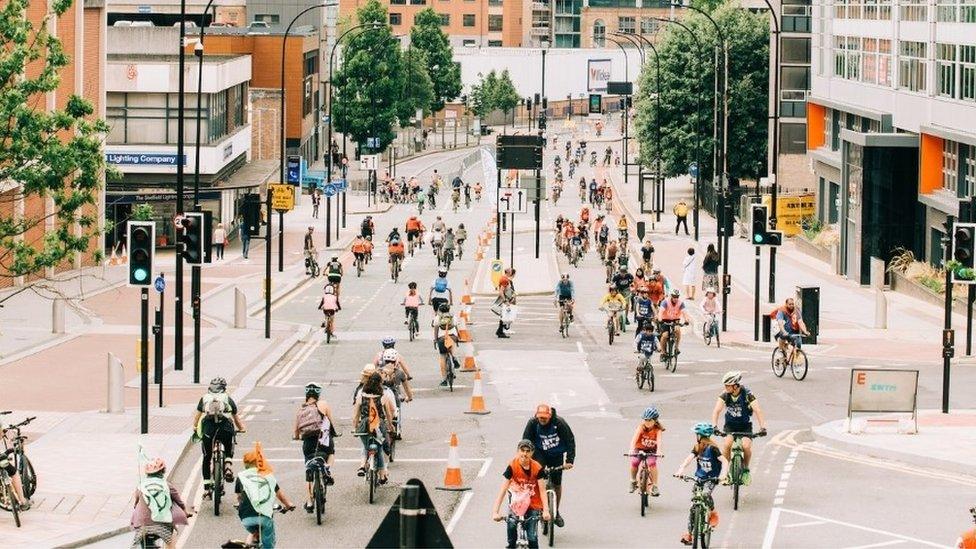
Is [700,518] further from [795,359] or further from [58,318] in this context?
[58,318]

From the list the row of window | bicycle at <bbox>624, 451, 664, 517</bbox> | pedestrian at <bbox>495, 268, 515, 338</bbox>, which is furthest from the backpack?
the row of window

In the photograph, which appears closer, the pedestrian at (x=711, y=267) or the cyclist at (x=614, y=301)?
the cyclist at (x=614, y=301)

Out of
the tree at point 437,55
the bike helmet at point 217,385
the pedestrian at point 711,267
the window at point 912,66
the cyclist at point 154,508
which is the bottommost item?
the cyclist at point 154,508

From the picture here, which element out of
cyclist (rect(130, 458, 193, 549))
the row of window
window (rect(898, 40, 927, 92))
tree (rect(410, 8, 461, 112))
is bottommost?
cyclist (rect(130, 458, 193, 549))

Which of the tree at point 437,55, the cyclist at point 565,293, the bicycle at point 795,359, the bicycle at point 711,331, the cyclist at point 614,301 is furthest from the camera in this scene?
the tree at point 437,55

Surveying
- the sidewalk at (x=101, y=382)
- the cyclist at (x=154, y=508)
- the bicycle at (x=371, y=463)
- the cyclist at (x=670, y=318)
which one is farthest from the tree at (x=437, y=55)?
the cyclist at (x=154, y=508)

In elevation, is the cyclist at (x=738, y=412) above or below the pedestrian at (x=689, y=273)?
below

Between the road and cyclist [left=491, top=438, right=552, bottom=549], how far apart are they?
60.1 inches

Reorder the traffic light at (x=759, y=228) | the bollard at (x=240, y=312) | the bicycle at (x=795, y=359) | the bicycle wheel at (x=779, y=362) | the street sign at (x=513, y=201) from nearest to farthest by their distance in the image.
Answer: the bicycle at (x=795, y=359) < the bicycle wheel at (x=779, y=362) < the traffic light at (x=759, y=228) < the bollard at (x=240, y=312) < the street sign at (x=513, y=201)

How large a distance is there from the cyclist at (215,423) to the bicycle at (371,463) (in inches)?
62.6

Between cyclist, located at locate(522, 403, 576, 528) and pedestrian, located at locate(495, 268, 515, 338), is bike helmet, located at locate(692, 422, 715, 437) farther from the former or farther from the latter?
pedestrian, located at locate(495, 268, 515, 338)

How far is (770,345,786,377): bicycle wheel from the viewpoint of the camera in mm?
38906

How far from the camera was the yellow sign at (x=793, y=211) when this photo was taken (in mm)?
83438

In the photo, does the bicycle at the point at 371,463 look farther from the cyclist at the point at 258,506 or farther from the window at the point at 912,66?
the window at the point at 912,66
